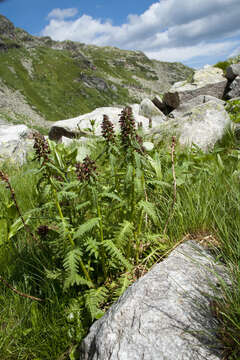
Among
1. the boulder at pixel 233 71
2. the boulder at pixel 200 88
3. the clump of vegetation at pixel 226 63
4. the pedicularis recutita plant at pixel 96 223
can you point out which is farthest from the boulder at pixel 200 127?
the clump of vegetation at pixel 226 63

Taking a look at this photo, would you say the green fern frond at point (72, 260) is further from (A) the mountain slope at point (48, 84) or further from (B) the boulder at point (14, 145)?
(A) the mountain slope at point (48, 84)

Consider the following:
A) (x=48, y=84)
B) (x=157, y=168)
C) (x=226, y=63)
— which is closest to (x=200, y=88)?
(x=226, y=63)

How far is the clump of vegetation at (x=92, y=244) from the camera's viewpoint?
1771mm

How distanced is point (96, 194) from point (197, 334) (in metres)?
1.06

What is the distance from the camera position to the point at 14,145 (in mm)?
6957

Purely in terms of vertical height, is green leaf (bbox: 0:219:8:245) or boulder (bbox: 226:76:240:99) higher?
boulder (bbox: 226:76:240:99)

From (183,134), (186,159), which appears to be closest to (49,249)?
(186,159)

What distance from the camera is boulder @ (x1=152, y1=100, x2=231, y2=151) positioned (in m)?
5.02

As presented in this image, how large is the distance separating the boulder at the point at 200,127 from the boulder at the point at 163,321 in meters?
3.43

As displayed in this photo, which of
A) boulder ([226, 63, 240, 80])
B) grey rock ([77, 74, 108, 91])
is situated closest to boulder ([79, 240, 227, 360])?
boulder ([226, 63, 240, 80])

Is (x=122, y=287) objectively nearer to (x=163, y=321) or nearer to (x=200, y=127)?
(x=163, y=321)

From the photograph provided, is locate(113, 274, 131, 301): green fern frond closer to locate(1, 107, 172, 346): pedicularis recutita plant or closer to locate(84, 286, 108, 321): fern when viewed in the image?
locate(1, 107, 172, 346): pedicularis recutita plant

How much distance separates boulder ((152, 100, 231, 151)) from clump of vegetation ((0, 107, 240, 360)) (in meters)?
2.37

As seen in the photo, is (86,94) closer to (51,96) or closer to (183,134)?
(51,96)
